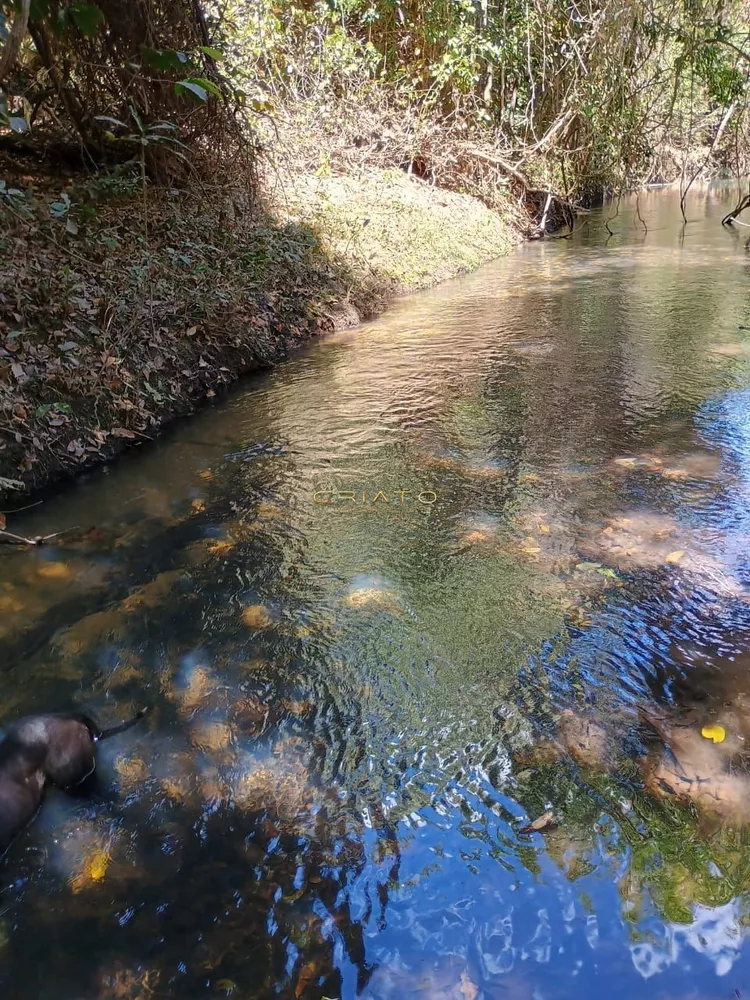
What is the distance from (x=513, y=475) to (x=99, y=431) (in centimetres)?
318

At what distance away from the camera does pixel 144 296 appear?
6.36m

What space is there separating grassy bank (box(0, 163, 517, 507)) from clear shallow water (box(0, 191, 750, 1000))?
1.60 feet

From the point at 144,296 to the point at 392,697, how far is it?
4.99 metres

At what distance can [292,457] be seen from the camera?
5.26 meters

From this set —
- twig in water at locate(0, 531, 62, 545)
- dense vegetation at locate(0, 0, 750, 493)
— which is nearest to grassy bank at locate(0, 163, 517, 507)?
dense vegetation at locate(0, 0, 750, 493)

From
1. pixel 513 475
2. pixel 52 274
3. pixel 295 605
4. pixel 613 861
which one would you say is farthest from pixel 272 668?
pixel 52 274

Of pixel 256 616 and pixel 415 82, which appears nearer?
pixel 256 616

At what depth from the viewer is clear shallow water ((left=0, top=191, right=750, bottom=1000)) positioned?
197 centimetres

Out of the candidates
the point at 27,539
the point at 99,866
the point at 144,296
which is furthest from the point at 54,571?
the point at 144,296

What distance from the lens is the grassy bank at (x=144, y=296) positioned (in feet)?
16.6

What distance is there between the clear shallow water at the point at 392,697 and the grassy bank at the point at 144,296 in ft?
1.60

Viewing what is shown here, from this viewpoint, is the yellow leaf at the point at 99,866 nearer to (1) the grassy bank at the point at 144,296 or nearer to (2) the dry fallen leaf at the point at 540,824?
(2) the dry fallen leaf at the point at 540,824

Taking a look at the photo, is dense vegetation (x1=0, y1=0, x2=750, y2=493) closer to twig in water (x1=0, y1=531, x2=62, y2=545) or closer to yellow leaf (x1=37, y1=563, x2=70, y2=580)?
twig in water (x1=0, y1=531, x2=62, y2=545)

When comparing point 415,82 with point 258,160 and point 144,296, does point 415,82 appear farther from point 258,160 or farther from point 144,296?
point 144,296
